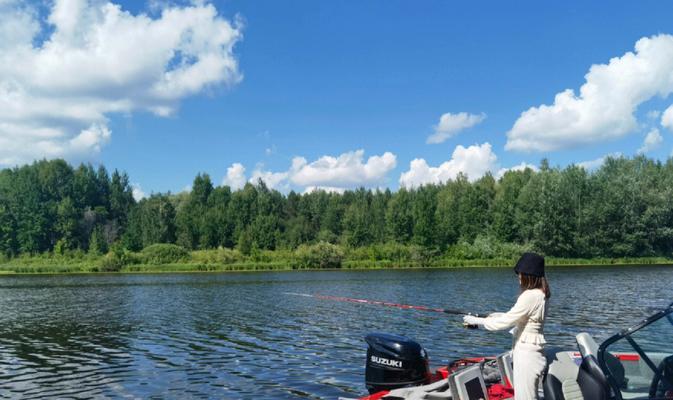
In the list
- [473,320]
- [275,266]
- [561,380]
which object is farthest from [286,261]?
[561,380]

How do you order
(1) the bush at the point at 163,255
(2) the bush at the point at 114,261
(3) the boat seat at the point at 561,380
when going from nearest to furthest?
(3) the boat seat at the point at 561,380 → (2) the bush at the point at 114,261 → (1) the bush at the point at 163,255

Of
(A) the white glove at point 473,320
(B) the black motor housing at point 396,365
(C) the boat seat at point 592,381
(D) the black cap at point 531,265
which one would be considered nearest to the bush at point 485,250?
(B) the black motor housing at point 396,365

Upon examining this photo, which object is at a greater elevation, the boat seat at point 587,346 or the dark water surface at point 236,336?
the boat seat at point 587,346

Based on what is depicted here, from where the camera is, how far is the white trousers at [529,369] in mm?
7246

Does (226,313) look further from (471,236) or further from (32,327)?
(471,236)

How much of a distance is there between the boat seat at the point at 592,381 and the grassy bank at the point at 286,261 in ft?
245

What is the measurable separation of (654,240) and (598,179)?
11.8 meters

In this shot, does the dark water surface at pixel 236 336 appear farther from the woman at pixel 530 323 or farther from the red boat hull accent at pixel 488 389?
the red boat hull accent at pixel 488 389

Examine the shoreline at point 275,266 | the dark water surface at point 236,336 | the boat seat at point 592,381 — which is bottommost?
the dark water surface at point 236,336

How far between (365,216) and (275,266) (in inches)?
1272

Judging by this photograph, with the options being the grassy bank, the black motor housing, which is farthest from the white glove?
the grassy bank

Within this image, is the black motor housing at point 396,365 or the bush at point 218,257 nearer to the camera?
the black motor housing at point 396,365

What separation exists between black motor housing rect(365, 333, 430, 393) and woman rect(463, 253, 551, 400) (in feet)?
8.29

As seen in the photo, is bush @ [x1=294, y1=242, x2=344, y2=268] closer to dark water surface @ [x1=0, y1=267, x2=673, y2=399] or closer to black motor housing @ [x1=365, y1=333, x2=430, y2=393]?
dark water surface @ [x1=0, y1=267, x2=673, y2=399]
